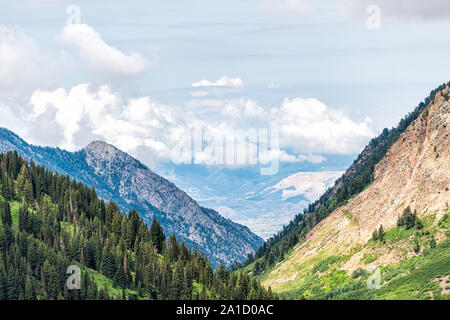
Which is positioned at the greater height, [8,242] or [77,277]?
[8,242]

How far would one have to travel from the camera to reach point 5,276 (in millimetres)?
170750

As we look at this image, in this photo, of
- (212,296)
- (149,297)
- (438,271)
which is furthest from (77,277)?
(438,271)

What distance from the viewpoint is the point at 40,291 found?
17625cm
